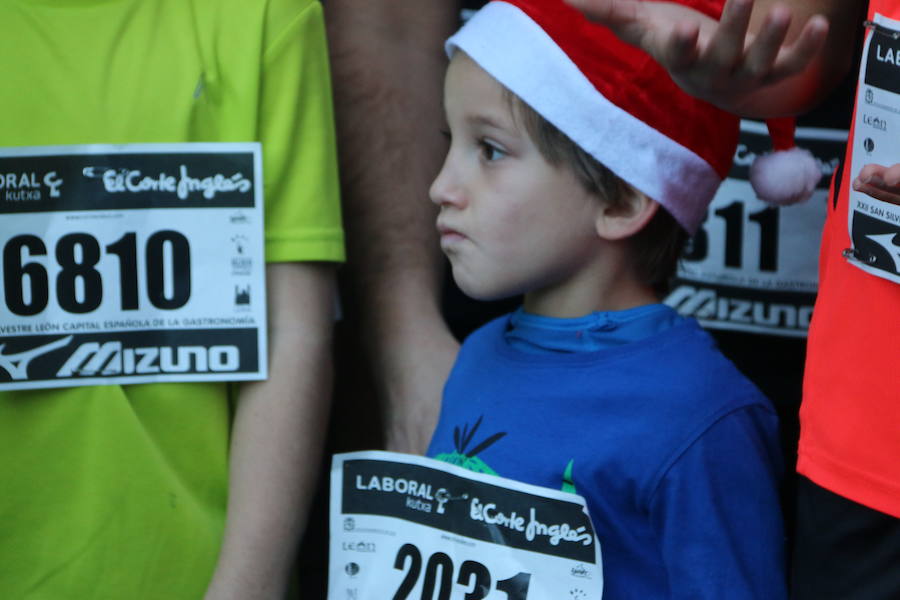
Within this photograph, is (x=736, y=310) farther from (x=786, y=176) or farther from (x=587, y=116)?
(x=587, y=116)

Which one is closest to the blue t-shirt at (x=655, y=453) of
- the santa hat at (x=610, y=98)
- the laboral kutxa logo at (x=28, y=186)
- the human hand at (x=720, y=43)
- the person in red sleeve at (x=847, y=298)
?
the person in red sleeve at (x=847, y=298)

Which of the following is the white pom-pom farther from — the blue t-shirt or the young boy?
the blue t-shirt

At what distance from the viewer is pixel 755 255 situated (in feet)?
7.71

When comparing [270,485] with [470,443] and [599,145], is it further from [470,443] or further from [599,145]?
[599,145]

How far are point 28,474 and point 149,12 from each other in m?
0.77

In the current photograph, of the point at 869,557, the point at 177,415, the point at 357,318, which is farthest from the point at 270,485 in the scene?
the point at 869,557

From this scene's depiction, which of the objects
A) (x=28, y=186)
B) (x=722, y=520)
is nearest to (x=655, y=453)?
(x=722, y=520)

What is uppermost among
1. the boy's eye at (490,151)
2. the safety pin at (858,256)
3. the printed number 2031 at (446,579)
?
the boy's eye at (490,151)

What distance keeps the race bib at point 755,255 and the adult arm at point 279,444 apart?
28.9 inches

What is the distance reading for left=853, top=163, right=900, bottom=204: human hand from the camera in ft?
4.22

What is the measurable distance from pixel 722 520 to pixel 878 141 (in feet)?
1.81

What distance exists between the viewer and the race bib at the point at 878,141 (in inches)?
54.2

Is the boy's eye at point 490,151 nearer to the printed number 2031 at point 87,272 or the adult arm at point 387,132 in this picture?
the printed number 2031 at point 87,272

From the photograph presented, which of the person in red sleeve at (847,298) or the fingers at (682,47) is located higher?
the fingers at (682,47)
